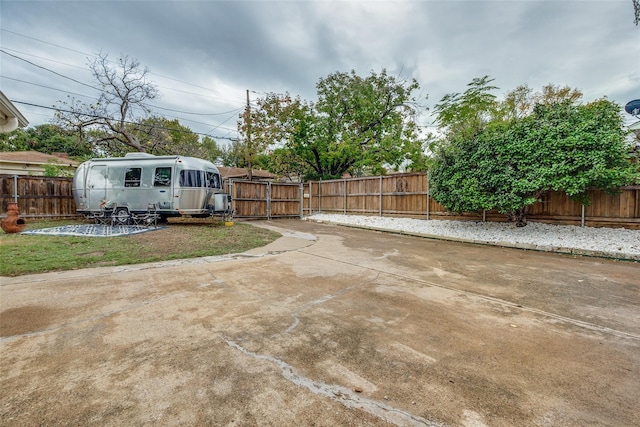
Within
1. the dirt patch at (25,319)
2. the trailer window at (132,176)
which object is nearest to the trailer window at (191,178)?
the trailer window at (132,176)

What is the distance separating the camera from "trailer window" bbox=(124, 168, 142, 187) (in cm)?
1052

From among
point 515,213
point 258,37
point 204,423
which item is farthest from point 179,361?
point 258,37

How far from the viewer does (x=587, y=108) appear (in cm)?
734

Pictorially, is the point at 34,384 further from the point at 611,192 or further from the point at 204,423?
the point at 611,192

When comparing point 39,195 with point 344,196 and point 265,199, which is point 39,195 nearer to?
point 265,199

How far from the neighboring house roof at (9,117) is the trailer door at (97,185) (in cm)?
578

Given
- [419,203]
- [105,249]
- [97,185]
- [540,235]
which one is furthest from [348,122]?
[105,249]

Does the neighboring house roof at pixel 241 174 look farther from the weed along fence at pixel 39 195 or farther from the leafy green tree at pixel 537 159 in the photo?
the leafy green tree at pixel 537 159

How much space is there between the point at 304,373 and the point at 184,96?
22.2m

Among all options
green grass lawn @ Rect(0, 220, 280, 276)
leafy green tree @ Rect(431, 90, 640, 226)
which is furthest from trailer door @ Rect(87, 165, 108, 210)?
leafy green tree @ Rect(431, 90, 640, 226)

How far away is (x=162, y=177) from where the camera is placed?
10367 mm

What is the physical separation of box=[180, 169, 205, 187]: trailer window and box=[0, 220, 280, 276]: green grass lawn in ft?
7.92

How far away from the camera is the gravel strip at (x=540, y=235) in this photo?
663 centimetres

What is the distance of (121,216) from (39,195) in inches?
170
